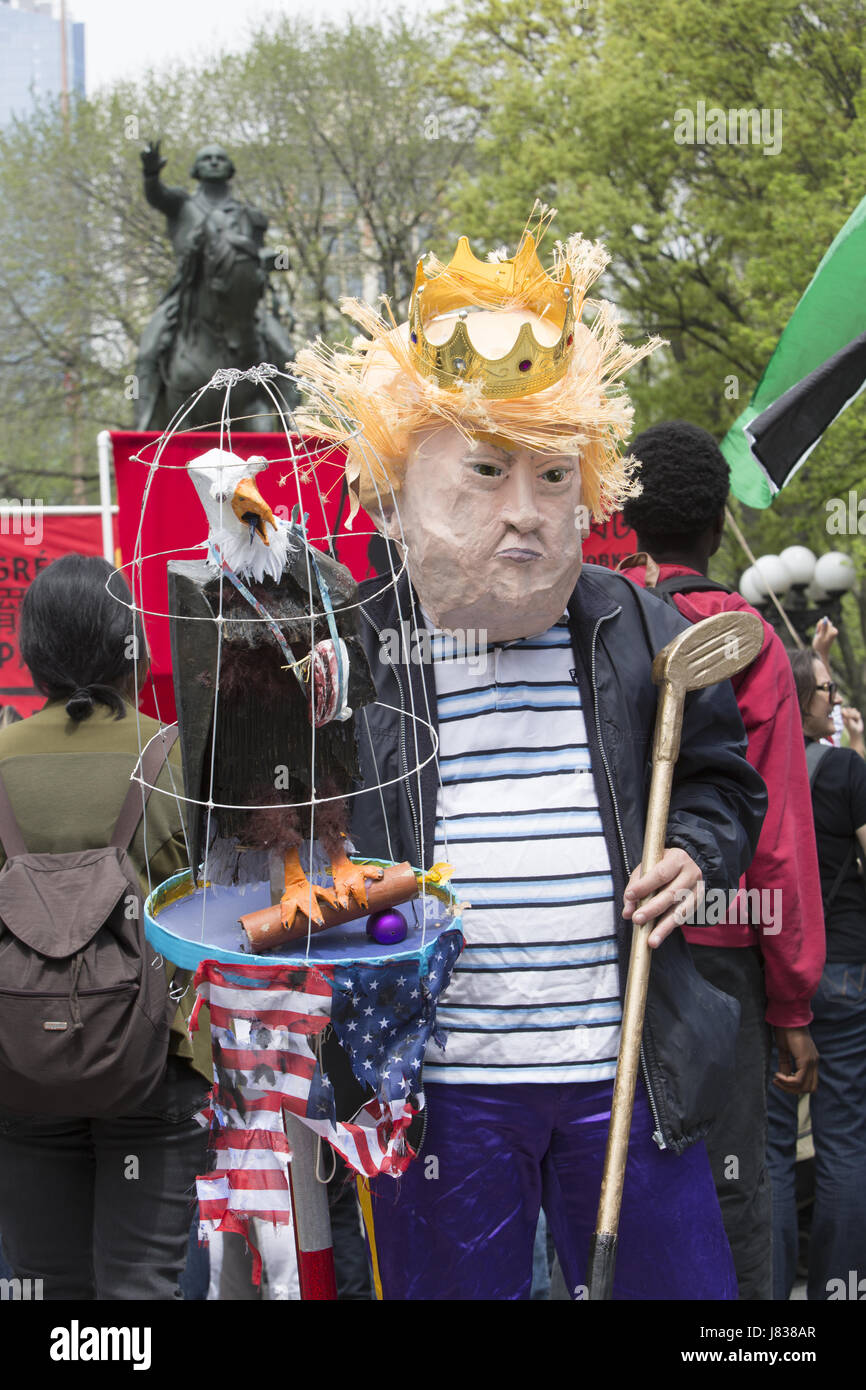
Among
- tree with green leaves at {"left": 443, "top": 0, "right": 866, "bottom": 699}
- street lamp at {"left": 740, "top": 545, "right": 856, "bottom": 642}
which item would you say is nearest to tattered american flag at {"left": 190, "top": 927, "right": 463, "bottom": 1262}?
tree with green leaves at {"left": 443, "top": 0, "right": 866, "bottom": 699}

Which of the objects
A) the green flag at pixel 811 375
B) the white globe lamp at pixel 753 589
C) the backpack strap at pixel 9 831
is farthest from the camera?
the white globe lamp at pixel 753 589

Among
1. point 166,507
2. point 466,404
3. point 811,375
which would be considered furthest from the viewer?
point 166,507

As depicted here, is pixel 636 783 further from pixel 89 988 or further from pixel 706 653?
pixel 89 988

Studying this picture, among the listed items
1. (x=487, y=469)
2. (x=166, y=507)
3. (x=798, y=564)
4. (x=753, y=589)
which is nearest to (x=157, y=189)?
(x=753, y=589)

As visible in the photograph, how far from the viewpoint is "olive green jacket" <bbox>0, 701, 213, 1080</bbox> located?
258cm

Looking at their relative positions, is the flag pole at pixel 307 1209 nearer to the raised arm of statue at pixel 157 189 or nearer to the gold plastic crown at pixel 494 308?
the gold plastic crown at pixel 494 308

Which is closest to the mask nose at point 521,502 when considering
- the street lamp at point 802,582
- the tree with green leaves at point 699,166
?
the tree with green leaves at point 699,166

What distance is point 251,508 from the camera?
1.88 metres

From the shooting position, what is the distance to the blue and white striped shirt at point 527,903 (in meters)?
2.23

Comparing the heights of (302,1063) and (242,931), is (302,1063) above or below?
below

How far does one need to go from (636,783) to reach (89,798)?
104cm

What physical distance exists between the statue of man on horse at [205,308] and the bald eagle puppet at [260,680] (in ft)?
25.3

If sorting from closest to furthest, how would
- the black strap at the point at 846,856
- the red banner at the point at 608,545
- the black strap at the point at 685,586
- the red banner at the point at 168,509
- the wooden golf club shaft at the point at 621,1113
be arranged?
the wooden golf club shaft at the point at 621,1113, the black strap at the point at 685,586, the black strap at the point at 846,856, the red banner at the point at 168,509, the red banner at the point at 608,545

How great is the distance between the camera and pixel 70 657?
8.80ft
